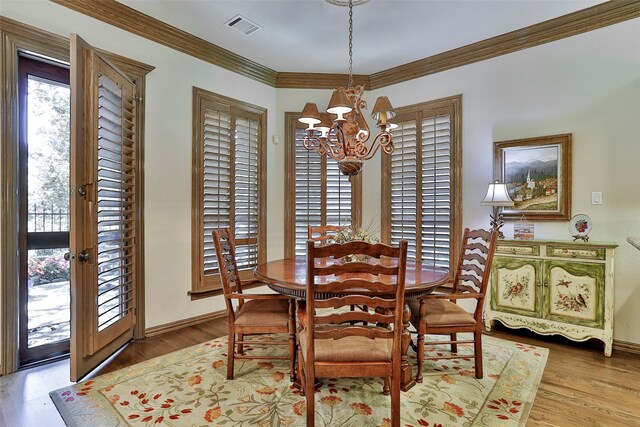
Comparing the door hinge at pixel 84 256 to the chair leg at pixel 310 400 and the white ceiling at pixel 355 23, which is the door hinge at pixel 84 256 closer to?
the chair leg at pixel 310 400

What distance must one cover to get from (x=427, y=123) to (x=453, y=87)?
1.58 ft

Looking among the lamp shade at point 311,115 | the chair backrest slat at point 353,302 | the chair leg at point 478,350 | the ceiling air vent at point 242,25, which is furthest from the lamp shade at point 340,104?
the chair leg at point 478,350

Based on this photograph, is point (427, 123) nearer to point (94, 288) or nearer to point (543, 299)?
point (543, 299)

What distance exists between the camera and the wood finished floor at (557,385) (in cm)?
197

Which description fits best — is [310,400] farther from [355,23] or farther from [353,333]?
[355,23]

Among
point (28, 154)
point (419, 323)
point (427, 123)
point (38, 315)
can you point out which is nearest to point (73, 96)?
point (28, 154)

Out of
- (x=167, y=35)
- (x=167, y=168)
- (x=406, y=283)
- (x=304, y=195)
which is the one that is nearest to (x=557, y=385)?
(x=406, y=283)

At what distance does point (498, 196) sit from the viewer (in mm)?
3277

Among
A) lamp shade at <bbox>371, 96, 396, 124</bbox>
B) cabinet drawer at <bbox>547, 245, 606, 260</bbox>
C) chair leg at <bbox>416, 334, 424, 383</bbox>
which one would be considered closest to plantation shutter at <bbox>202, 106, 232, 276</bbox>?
lamp shade at <bbox>371, 96, 396, 124</bbox>

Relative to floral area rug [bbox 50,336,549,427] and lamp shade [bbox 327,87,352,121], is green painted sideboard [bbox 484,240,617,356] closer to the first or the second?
floral area rug [bbox 50,336,549,427]

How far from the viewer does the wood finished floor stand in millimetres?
1971

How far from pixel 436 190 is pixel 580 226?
142 cm

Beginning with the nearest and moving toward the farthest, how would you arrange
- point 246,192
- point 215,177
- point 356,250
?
point 356,250
point 215,177
point 246,192

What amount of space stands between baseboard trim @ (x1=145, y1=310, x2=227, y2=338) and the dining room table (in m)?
1.48
